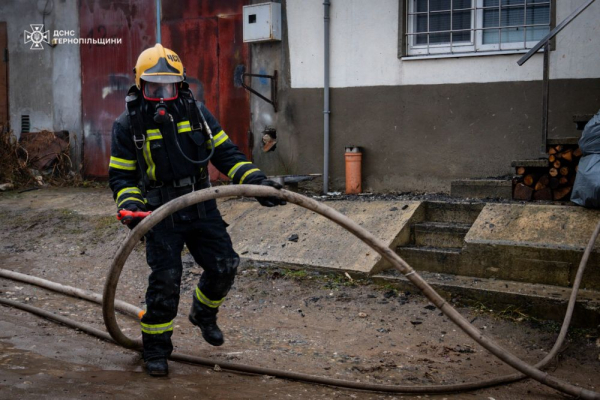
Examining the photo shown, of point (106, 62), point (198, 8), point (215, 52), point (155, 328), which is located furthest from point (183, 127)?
point (106, 62)

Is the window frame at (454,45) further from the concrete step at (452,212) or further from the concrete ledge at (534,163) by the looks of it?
the concrete step at (452,212)

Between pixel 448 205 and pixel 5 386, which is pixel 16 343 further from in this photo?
pixel 448 205

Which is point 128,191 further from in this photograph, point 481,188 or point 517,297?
point 481,188

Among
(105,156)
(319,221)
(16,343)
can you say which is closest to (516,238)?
(319,221)

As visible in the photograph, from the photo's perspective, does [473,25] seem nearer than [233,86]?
Result: Yes

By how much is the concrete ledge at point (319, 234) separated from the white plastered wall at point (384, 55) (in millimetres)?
2064

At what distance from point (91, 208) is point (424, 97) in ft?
16.8

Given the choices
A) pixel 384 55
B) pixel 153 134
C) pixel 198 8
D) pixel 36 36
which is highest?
pixel 198 8

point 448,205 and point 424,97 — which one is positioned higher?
point 424,97

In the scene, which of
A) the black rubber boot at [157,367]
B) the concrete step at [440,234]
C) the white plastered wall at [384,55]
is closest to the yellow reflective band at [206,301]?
the black rubber boot at [157,367]

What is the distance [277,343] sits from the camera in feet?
16.4

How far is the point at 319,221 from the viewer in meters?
7.32

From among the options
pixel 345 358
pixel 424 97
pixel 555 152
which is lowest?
pixel 345 358

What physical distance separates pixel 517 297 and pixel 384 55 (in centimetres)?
436
